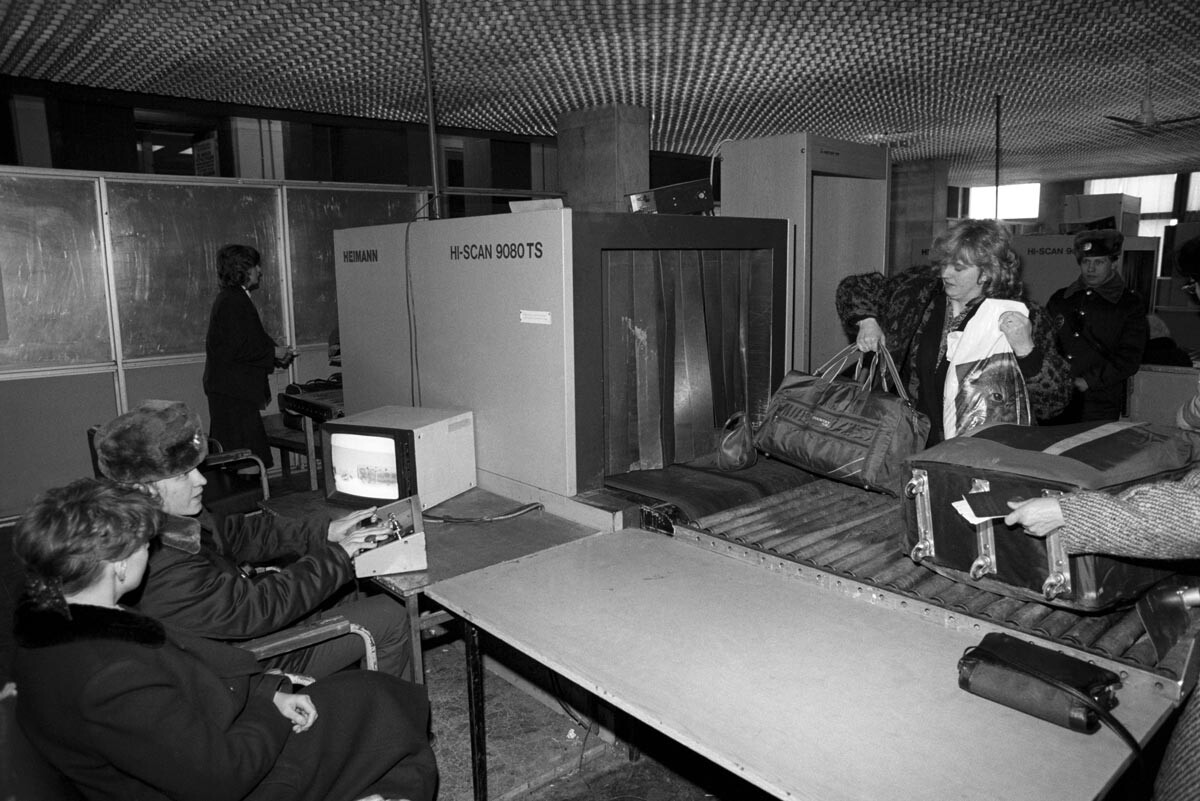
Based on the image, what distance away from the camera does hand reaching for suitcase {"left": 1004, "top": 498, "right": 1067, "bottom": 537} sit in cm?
131

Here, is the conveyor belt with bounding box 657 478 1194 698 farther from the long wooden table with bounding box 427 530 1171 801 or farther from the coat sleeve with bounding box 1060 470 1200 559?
the coat sleeve with bounding box 1060 470 1200 559

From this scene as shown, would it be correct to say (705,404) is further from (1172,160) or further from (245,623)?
(1172,160)

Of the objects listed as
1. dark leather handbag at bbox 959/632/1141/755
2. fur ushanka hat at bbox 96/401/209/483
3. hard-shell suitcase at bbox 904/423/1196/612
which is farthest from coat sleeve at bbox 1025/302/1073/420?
fur ushanka hat at bbox 96/401/209/483

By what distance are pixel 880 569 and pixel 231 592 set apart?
4.78 ft

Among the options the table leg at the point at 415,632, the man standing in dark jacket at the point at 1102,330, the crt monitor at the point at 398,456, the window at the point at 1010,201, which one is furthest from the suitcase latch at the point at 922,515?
the window at the point at 1010,201

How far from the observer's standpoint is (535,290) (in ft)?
7.57

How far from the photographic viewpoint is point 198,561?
1.81 m

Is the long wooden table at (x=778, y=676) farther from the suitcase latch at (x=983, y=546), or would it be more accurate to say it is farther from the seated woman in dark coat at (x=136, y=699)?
the seated woman in dark coat at (x=136, y=699)

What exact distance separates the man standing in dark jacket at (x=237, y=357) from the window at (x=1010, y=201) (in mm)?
13209

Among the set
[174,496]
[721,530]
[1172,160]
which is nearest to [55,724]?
[174,496]

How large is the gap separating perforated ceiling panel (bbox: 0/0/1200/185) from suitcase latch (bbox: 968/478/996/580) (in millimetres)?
2778

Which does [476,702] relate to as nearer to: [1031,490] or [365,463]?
[365,463]

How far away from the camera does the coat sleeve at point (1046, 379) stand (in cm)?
210

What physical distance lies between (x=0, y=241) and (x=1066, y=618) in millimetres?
5354
